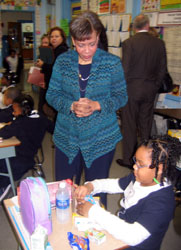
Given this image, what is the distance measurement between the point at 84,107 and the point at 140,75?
6.02 ft

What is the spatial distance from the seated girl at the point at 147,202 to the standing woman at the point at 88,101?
24 centimetres

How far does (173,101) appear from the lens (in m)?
4.05

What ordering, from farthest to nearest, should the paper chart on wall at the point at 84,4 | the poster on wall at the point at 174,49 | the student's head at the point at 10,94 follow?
the paper chart on wall at the point at 84,4
the poster on wall at the point at 174,49
the student's head at the point at 10,94

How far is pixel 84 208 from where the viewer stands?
3.85 ft

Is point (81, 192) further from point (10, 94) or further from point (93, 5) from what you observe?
point (93, 5)

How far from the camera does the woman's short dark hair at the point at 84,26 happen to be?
128 centimetres

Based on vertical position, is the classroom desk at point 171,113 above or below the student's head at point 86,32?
below

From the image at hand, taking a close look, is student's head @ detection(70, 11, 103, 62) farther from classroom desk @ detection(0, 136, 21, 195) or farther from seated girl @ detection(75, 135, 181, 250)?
classroom desk @ detection(0, 136, 21, 195)

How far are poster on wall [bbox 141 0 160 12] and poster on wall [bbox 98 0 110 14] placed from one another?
3.11ft

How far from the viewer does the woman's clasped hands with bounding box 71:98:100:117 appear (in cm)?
134

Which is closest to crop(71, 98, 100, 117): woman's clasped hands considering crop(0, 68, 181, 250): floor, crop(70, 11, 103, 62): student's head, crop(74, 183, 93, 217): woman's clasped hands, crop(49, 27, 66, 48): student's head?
crop(70, 11, 103, 62): student's head

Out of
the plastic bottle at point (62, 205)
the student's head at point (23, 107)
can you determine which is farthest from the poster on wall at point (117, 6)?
the plastic bottle at point (62, 205)

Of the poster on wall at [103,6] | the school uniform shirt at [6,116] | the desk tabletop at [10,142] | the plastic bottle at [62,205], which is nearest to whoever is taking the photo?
the plastic bottle at [62,205]

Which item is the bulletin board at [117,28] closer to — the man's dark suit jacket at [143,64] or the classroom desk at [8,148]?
the man's dark suit jacket at [143,64]
